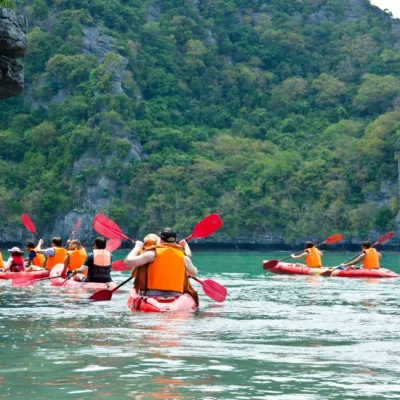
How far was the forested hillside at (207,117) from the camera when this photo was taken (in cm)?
8038

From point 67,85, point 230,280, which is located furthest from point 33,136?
point 230,280

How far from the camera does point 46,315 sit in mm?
14273

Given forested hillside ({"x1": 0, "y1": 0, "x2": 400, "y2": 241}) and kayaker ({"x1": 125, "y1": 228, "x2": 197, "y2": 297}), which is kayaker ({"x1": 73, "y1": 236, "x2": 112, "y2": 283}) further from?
forested hillside ({"x1": 0, "y1": 0, "x2": 400, "y2": 241})

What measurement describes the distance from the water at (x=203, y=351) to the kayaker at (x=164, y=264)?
0.53m

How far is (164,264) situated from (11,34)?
16.0 ft

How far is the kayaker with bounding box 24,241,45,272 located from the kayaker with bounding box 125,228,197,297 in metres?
8.31

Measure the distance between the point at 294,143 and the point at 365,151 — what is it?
13.4m

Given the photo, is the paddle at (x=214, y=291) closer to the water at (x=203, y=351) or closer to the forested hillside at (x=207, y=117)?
the water at (x=203, y=351)

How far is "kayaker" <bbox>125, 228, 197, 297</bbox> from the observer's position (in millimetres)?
13680

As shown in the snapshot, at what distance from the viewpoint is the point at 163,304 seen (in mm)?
13844

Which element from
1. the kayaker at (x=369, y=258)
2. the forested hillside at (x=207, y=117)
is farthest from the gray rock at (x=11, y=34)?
the forested hillside at (x=207, y=117)

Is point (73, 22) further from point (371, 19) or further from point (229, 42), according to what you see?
point (371, 19)

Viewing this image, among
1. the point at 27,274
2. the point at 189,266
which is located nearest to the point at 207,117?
the point at 27,274

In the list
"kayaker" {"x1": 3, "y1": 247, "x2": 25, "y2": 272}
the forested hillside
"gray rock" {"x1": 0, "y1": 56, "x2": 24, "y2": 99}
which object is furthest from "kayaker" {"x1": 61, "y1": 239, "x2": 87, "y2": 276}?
the forested hillside
